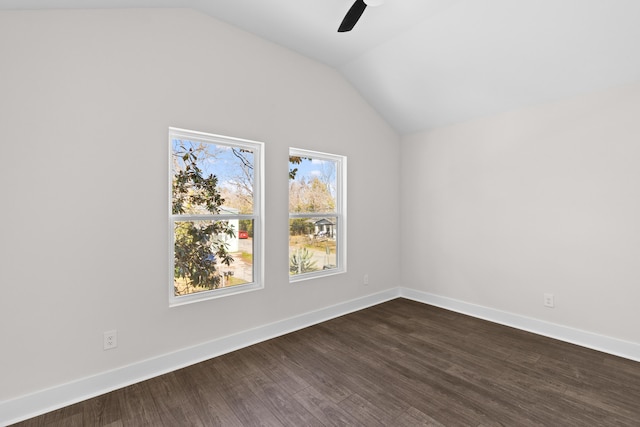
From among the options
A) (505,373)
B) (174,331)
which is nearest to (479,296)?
(505,373)

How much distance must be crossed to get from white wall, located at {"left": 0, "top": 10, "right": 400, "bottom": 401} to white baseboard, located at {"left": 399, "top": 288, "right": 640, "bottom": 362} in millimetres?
2320

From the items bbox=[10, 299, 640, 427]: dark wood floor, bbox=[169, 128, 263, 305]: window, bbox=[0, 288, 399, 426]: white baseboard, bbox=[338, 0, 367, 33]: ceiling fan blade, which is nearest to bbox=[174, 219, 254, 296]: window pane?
bbox=[169, 128, 263, 305]: window

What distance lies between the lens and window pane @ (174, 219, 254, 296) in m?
2.69

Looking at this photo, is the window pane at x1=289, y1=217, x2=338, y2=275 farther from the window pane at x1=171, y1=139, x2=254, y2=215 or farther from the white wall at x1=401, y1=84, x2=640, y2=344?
the white wall at x1=401, y1=84, x2=640, y2=344

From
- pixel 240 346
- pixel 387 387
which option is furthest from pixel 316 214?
pixel 387 387

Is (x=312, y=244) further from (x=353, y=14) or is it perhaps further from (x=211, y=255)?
(x=353, y=14)

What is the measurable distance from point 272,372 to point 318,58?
3312 millimetres

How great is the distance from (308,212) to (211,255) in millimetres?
1261

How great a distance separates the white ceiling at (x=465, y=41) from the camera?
2.40m

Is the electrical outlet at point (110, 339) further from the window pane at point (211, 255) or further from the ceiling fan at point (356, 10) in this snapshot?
the ceiling fan at point (356, 10)

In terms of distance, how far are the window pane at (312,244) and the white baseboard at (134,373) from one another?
1.83ft

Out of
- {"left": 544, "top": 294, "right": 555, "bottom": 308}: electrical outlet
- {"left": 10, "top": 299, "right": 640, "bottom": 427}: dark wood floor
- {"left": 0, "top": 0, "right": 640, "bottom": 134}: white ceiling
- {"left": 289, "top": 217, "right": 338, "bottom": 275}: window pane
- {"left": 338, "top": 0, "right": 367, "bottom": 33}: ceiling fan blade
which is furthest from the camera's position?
{"left": 289, "top": 217, "right": 338, "bottom": 275}: window pane

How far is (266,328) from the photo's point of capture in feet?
10.1

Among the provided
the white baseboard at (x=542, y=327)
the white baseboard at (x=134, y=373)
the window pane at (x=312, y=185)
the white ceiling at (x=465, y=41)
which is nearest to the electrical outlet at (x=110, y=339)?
the white baseboard at (x=134, y=373)
